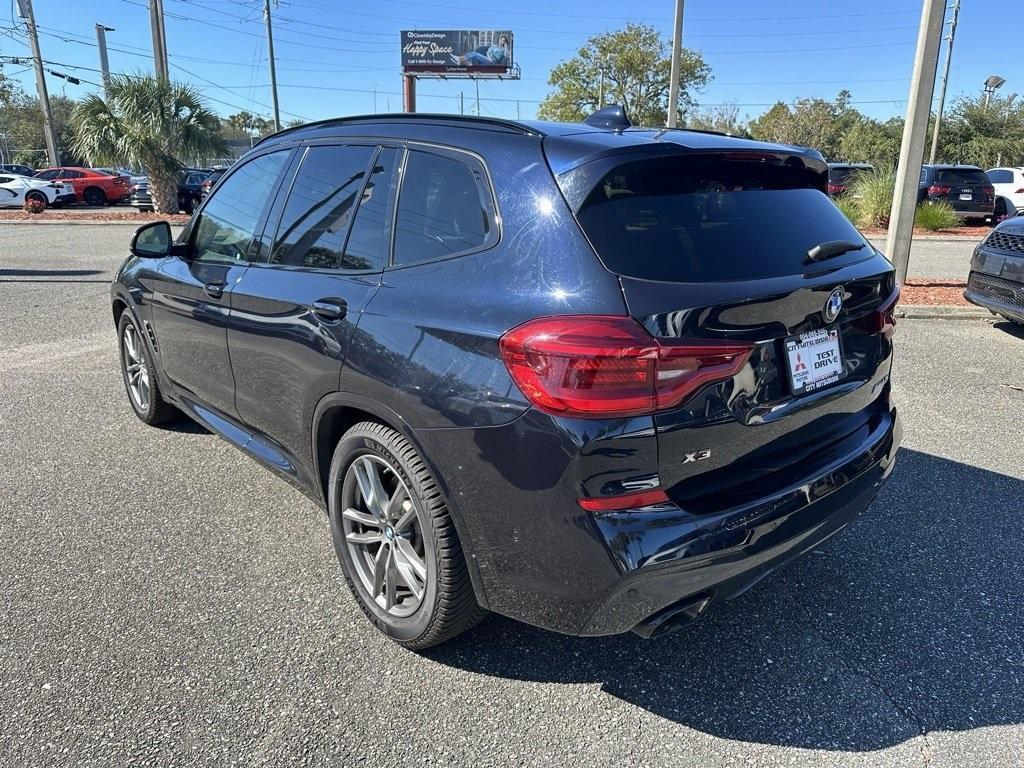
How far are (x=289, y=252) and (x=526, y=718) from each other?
205 cm

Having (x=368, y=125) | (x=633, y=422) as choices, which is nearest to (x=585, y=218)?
(x=633, y=422)

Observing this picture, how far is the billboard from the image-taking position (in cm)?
5678

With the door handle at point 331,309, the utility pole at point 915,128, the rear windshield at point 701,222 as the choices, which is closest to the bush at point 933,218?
the utility pole at point 915,128

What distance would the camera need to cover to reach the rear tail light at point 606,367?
1.97 m

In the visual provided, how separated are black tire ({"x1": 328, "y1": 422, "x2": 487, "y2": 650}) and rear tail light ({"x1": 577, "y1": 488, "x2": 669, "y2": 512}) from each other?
526 mm

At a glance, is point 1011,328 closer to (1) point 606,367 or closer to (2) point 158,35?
(1) point 606,367

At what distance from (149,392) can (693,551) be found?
3.88 metres

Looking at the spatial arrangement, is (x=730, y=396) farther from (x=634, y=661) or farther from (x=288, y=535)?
(x=288, y=535)

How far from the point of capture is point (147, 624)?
281 cm

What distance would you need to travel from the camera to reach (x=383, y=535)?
269 cm

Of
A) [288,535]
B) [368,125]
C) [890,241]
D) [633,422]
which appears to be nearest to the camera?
[633,422]

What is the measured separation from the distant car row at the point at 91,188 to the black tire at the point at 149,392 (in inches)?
805

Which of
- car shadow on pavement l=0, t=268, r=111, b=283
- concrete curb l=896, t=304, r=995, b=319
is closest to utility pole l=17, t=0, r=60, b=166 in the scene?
car shadow on pavement l=0, t=268, r=111, b=283

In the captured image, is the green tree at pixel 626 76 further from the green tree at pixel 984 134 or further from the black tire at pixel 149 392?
the black tire at pixel 149 392
